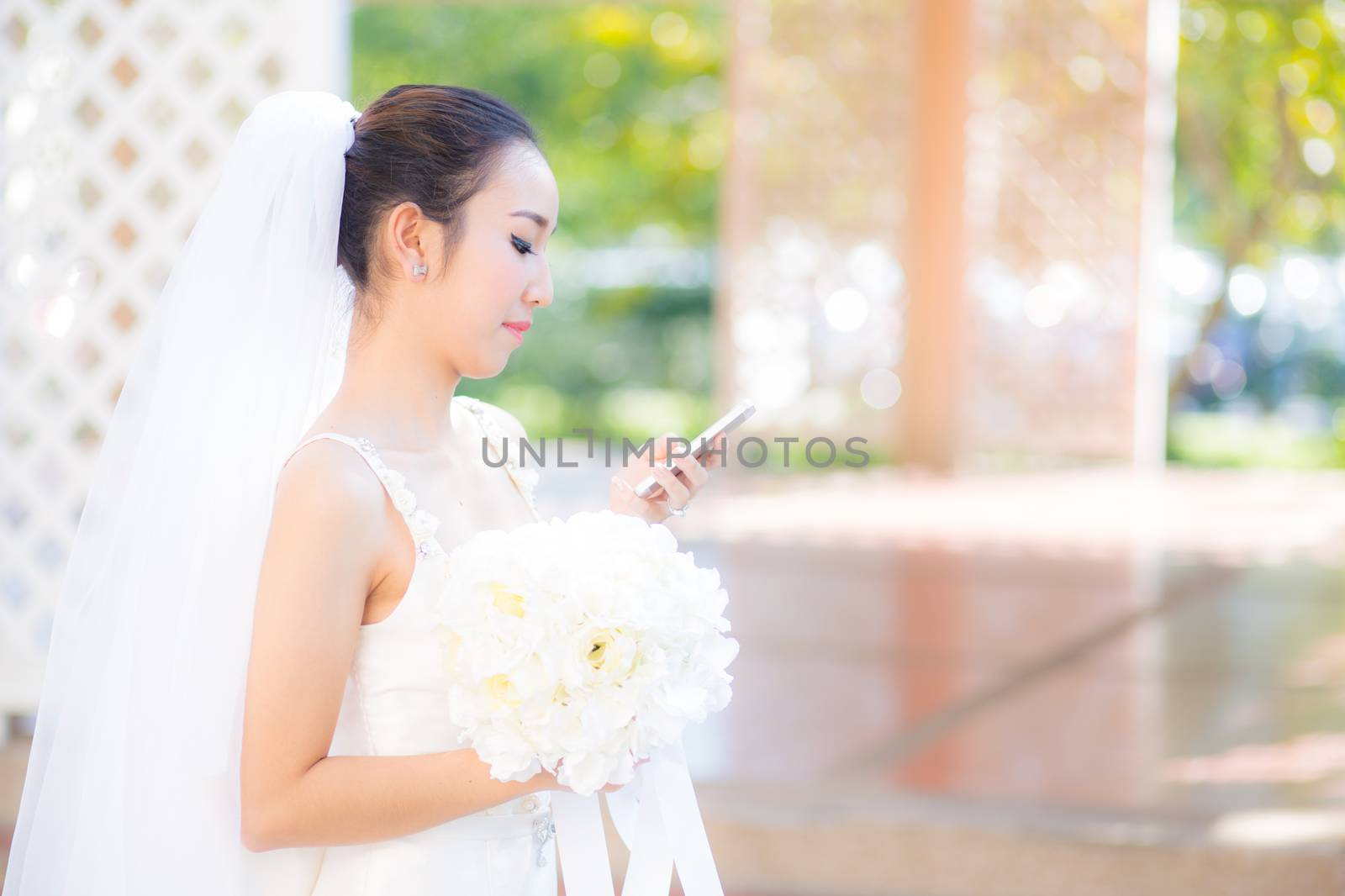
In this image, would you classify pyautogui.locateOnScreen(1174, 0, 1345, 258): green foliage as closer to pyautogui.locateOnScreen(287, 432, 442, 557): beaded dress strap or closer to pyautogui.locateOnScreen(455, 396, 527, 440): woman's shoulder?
pyautogui.locateOnScreen(455, 396, 527, 440): woman's shoulder

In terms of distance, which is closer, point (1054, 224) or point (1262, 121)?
point (1054, 224)

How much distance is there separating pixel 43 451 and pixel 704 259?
39.3 feet

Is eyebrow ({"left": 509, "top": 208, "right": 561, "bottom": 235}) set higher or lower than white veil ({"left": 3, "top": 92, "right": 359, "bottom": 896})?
higher

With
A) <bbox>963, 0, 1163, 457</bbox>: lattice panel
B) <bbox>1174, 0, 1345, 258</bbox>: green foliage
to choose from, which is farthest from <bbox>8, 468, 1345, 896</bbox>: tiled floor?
<bbox>1174, 0, 1345, 258</bbox>: green foliage

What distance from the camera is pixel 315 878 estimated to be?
1.67 metres

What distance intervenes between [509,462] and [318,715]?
56cm

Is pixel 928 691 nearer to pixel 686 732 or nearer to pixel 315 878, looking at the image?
pixel 686 732

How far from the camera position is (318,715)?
4.80ft

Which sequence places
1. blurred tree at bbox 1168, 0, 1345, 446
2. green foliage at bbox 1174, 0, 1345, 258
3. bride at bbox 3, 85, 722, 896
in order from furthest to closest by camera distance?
blurred tree at bbox 1168, 0, 1345, 446
green foliage at bbox 1174, 0, 1345, 258
bride at bbox 3, 85, 722, 896

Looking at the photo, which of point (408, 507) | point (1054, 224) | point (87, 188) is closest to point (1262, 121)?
point (1054, 224)

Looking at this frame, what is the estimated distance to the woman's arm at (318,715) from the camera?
1446 mm

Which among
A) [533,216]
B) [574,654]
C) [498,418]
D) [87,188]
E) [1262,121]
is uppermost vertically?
[1262,121]

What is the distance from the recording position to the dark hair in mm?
1603

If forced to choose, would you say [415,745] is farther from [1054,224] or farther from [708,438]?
[1054,224]
